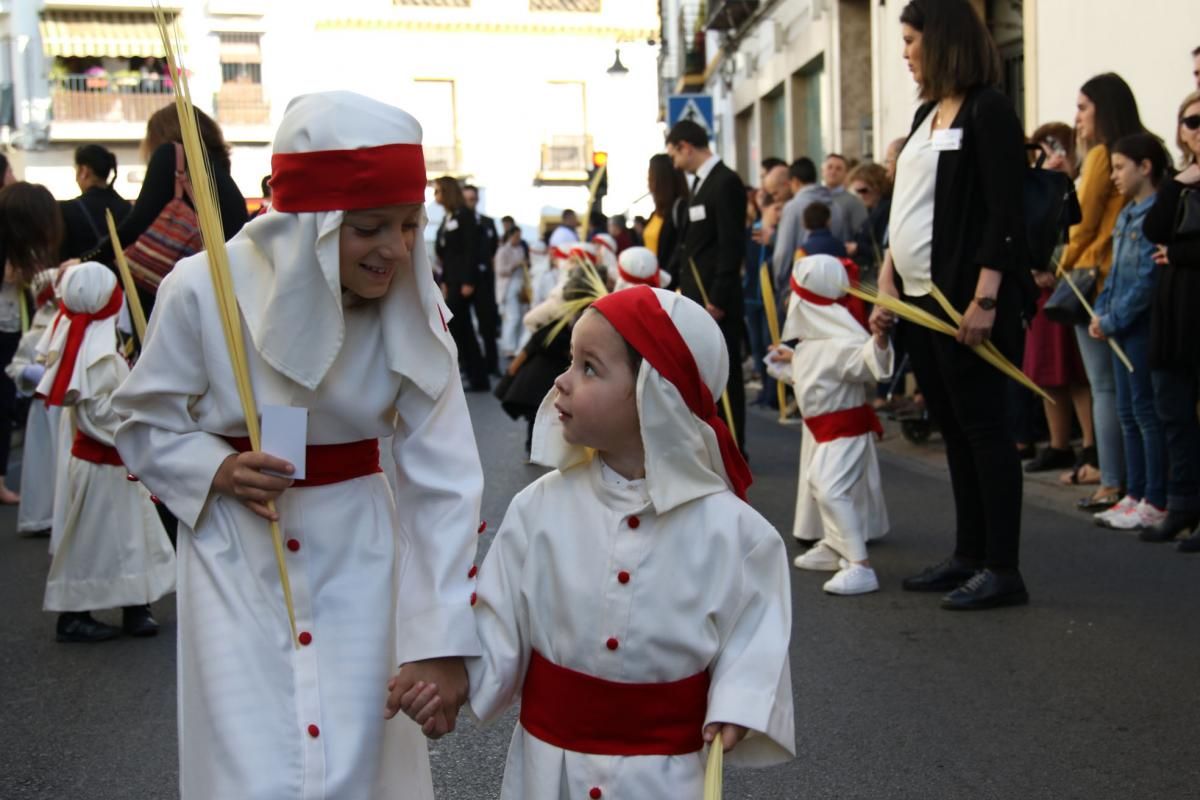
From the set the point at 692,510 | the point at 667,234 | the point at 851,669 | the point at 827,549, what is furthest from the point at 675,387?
the point at 667,234

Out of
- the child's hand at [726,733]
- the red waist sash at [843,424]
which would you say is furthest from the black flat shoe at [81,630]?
the child's hand at [726,733]

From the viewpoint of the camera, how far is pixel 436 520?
311cm

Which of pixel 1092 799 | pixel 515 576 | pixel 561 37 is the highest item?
pixel 561 37

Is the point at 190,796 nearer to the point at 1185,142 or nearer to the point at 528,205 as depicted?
the point at 1185,142

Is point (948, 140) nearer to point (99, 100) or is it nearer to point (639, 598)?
point (639, 598)

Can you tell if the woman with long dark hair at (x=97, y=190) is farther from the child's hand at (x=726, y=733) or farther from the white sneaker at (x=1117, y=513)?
the child's hand at (x=726, y=733)

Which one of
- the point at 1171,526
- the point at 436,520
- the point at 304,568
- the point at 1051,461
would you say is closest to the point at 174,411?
the point at 304,568

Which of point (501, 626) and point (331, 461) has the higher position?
point (331, 461)

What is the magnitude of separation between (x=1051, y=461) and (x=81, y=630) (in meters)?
6.25

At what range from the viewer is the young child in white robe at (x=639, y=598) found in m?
3.05

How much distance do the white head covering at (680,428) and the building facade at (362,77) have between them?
46.7 meters

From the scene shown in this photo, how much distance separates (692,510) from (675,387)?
257 mm

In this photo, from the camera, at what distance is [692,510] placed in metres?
3.15

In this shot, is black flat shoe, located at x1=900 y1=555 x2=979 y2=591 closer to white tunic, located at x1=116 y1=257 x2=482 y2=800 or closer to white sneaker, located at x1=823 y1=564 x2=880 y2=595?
white sneaker, located at x1=823 y1=564 x2=880 y2=595
